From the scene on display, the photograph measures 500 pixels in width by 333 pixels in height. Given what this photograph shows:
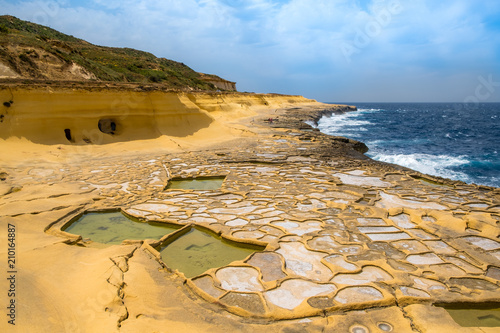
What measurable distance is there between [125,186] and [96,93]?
20.9 feet

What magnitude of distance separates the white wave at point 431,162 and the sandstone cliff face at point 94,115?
10108 mm

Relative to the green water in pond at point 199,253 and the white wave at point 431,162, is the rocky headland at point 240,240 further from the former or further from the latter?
the white wave at point 431,162

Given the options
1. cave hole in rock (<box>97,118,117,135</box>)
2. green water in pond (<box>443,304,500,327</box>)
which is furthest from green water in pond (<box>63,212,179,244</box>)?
cave hole in rock (<box>97,118,117,135</box>)

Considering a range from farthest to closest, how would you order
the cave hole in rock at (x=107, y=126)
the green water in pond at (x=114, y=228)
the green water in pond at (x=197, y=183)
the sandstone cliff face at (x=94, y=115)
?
the cave hole in rock at (x=107, y=126) < the sandstone cliff face at (x=94, y=115) < the green water in pond at (x=197, y=183) < the green water in pond at (x=114, y=228)

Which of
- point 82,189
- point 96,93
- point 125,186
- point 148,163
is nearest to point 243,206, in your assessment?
point 125,186

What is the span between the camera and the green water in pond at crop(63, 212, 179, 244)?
203 inches

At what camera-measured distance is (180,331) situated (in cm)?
291

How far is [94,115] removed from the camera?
1207 cm

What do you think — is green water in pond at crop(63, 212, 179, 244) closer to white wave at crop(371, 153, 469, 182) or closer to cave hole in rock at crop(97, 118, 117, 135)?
cave hole in rock at crop(97, 118, 117, 135)

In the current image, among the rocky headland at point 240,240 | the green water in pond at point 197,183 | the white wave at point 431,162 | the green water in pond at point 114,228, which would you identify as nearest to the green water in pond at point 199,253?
the rocky headland at point 240,240

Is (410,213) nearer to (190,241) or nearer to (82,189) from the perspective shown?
(190,241)

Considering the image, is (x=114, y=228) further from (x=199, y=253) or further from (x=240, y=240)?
(x=240, y=240)

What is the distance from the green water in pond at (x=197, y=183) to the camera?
7895mm

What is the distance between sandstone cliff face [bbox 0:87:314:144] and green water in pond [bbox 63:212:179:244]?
6815 mm
